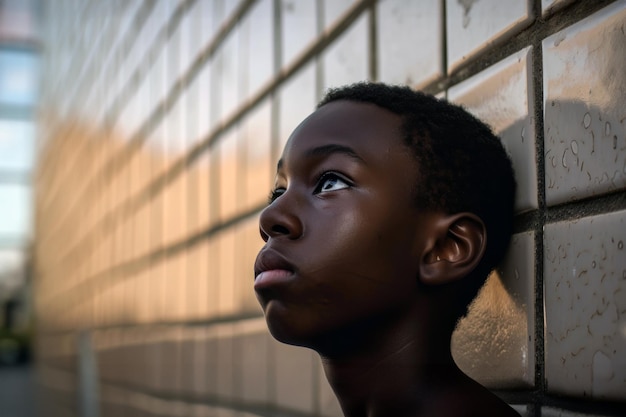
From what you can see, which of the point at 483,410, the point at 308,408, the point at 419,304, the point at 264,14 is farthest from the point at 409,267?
the point at 264,14

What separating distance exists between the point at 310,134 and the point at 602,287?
0.31 metres

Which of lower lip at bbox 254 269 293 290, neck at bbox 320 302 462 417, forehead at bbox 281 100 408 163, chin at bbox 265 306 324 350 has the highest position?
forehead at bbox 281 100 408 163

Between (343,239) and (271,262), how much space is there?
2.7 inches

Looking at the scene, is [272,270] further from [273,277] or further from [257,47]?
[257,47]

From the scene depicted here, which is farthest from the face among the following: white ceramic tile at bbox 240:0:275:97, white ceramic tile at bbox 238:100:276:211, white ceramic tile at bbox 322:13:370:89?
white ceramic tile at bbox 240:0:275:97

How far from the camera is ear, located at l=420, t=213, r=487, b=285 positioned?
2.71 ft

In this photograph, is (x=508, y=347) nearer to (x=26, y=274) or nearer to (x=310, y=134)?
(x=310, y=134)

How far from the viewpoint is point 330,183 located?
0.84 metres

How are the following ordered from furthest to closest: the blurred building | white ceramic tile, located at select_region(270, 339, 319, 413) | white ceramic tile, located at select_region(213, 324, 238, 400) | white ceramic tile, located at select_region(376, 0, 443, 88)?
the blurred building, white ceramic tile, located at select_region(213, 324, 238, 400), white ceramic tile, located at select_region(270, 339, 319, 413), white ceramic tile, located at select_region(376, 0, 443, 88)

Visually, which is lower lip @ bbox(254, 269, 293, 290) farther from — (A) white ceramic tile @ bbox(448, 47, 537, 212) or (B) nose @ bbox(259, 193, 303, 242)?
(A) white ceramic tile @ bbox(448, 47, 537, 212)

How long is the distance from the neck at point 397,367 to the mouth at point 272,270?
0.10 m

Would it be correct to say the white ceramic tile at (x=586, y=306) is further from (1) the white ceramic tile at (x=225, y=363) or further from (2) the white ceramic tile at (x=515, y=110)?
(1) the white ceramic tile at (x=225, y=363)

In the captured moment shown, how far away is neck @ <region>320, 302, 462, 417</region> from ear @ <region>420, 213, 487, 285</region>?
0.15ft

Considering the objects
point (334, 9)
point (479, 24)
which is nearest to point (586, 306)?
point (479, 24)
